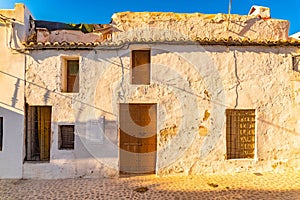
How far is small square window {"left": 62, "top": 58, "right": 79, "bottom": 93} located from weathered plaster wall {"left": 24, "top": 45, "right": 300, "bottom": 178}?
18.5 inches

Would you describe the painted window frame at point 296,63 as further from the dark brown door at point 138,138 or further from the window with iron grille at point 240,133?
the dark brown door at point 138,138

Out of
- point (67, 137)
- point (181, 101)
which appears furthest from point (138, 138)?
point (67, 137)

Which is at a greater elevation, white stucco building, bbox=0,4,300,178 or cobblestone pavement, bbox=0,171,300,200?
white stucco building, bbox=0,4,300,178

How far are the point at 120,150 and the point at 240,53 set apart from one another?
18.1ft

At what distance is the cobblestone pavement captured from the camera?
689cm

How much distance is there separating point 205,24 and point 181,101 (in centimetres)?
365

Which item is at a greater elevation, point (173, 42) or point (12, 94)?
point (173, 42)

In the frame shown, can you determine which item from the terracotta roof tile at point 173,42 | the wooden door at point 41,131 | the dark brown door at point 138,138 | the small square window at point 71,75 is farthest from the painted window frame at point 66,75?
the dark brown door at point 138,138

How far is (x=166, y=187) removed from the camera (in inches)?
296

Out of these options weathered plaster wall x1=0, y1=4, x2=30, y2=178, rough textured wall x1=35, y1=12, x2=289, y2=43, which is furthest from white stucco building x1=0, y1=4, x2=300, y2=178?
rough textured wall x1=35, y1=12, x2=289, y2=43

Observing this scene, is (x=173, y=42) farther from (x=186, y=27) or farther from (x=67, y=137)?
(x=67, y=137)

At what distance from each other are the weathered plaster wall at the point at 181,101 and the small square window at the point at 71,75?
47cm

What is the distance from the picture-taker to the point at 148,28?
9.36 meters

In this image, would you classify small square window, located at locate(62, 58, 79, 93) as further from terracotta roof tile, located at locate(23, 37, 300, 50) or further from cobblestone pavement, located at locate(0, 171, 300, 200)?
cobblestone pavement, located at locate(0, 171, 300, 200)
